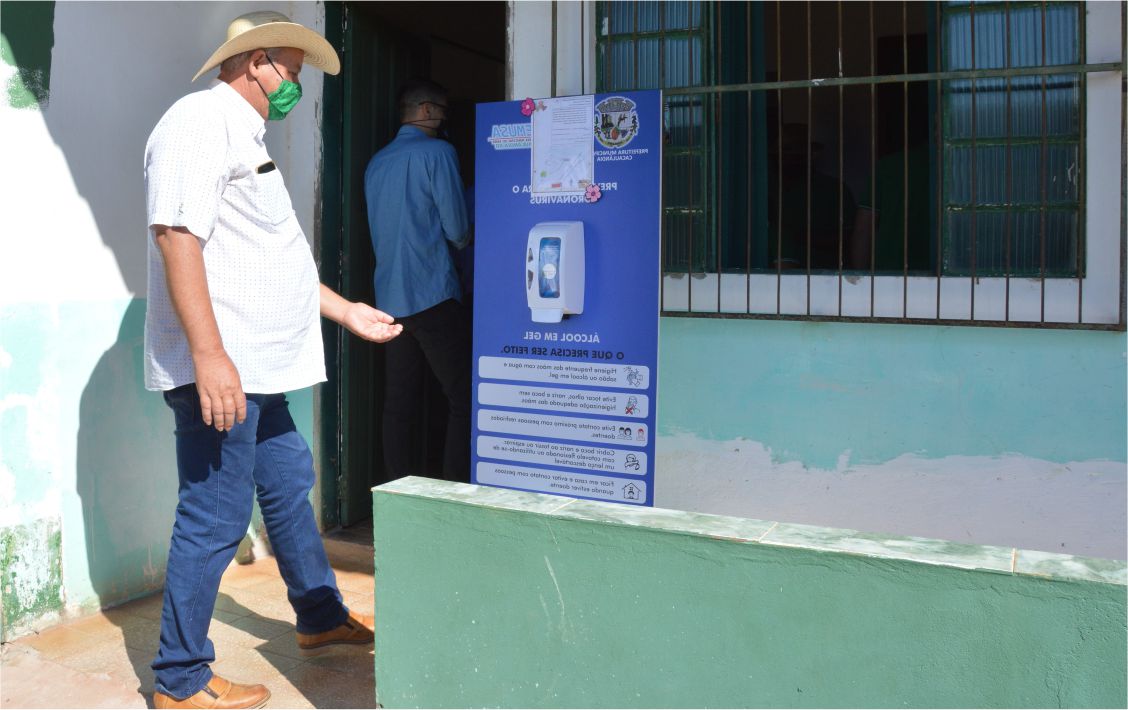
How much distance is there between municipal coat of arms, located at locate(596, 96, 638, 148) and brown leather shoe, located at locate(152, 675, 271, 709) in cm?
207

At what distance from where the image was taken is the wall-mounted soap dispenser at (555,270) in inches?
144

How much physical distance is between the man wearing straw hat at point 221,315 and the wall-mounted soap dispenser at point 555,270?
0.69 metres

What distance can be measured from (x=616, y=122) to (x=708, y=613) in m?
2.07

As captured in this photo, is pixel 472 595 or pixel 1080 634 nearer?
pixel 1080 634

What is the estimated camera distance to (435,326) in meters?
4.48

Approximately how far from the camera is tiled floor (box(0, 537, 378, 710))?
3166mm

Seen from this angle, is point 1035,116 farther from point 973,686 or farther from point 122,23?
point 122,23

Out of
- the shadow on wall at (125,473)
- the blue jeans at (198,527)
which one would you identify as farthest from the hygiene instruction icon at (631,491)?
the shadow on wall at (125,473)

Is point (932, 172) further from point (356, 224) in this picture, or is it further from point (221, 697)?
point (221, 697)

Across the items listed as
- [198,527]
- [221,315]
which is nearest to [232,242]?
[221,315]

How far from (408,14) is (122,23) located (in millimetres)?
1723

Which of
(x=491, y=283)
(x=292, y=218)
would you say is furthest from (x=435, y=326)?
(x=292, y=218)

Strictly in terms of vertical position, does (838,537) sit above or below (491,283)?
below

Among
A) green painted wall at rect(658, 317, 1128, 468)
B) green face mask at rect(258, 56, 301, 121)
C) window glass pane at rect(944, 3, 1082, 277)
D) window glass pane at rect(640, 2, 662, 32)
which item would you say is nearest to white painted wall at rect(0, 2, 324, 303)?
green face mask at rect(258, 56, 301, 121)
